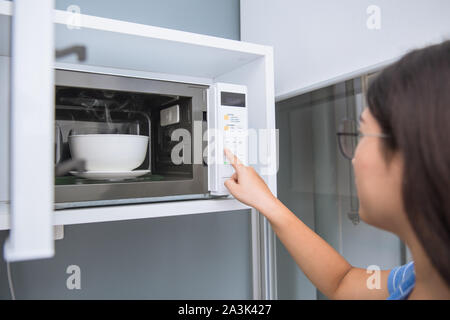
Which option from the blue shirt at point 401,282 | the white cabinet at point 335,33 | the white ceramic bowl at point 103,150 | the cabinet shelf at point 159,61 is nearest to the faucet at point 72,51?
the cabinet shelf at point 159,61

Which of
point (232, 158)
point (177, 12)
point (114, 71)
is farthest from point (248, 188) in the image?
point (177, 12)

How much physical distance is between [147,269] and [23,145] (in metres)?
0.84

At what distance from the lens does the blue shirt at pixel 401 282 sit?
55cm

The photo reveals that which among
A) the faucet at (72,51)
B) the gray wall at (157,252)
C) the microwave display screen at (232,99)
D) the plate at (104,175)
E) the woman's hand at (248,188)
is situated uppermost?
the faucet at (72,51)

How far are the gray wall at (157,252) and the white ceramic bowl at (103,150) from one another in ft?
1.30

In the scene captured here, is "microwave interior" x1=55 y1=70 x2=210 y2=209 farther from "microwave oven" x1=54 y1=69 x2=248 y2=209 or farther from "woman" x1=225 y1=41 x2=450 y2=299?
"woman" x1=225 y1=41 x2=450 y2=299

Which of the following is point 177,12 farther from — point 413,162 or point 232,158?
point 413,162

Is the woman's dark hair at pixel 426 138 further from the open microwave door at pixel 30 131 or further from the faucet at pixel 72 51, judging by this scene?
the faucet at pixel 72 51

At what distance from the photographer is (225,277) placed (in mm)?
1227

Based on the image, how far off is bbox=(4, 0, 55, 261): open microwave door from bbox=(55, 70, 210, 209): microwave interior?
1.01ft

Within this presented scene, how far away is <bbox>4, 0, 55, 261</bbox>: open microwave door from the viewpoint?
33 centimetres

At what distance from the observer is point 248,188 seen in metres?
0.72

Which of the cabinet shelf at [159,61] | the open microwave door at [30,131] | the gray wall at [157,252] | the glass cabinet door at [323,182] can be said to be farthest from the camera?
the gray wall at [157,252]

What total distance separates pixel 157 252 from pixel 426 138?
909 mm
